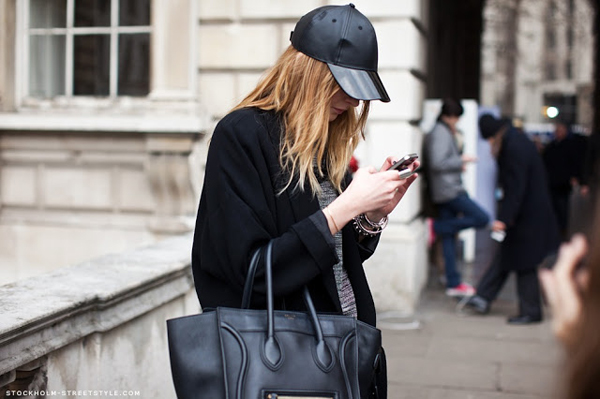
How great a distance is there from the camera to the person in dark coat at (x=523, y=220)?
7.06 meters

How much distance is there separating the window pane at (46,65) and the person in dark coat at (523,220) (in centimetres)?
420

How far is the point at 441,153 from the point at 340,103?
588 centimetres

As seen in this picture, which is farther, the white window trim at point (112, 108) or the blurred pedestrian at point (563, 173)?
the blurred pedestrian at point (563, 173)

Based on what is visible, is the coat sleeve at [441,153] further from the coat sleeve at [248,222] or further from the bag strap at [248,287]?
the bag strap at [248,287]

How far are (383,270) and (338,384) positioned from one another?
520cm

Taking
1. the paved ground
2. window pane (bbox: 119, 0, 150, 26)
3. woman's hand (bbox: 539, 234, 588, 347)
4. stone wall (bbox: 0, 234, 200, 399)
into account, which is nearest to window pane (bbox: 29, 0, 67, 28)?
window pane (bbox: 119, 0, 150, 26)

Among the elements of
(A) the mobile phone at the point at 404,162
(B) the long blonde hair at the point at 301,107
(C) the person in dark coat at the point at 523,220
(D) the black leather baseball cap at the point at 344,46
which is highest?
(D) the black leather baseball cap at the point at 344,46

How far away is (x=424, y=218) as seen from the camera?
8.52 metres

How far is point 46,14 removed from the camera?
8.17 metres

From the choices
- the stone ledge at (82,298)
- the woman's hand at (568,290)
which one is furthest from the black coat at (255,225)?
the woman's hand at (568,290)

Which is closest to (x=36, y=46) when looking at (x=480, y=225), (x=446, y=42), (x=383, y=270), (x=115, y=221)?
(x=115, y=221)

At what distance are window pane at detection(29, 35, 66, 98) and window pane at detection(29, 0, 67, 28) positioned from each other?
0.39 ft

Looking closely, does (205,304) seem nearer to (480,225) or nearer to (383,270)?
(383,270)

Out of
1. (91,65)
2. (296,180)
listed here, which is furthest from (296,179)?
(91,65)
